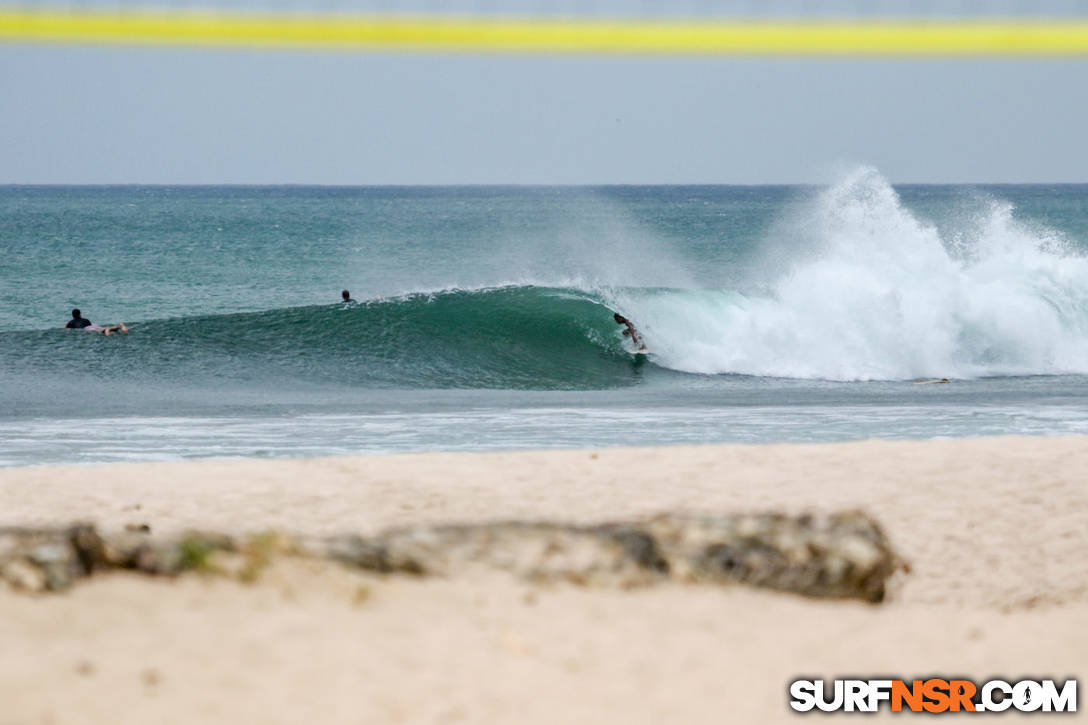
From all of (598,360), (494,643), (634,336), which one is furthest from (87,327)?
(494,643)

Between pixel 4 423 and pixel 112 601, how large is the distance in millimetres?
8711

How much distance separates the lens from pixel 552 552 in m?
4.56

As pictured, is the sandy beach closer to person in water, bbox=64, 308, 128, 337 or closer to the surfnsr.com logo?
the surfnsr.com logo

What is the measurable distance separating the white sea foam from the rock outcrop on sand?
42.6 feet

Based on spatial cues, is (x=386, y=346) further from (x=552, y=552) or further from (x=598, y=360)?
(x=552, y=552)

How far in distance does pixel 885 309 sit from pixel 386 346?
7289 millimetres

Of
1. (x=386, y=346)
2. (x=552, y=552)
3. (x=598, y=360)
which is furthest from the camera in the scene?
(x=386, y=346)

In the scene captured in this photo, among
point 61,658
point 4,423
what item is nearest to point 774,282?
point 4,423

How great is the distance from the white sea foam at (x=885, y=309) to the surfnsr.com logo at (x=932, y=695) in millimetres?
13765

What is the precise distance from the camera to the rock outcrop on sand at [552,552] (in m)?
4.38

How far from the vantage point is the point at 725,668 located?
391cm

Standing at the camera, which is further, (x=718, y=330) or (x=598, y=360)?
(x=718, y=330)

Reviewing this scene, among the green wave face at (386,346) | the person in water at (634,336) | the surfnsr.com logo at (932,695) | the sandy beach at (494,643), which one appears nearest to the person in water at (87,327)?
the green wave face at (386,346)

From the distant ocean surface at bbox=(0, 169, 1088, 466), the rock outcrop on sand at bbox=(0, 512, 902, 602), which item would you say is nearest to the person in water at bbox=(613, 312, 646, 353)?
the distant ocean surface at bbox=(0, 169, 1088, 466)
